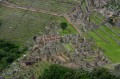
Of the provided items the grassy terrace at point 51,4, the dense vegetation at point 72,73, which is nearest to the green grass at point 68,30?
the grassy terrace at point 51,4

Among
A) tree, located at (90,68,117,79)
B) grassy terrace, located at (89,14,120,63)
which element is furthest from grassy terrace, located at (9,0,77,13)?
tree, located at (90,68,117,79)

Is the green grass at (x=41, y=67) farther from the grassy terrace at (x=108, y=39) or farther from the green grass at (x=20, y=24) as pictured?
the green grass at (x=20, y=24)

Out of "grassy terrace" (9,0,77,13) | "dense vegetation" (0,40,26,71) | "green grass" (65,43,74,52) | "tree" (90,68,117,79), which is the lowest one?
"dense vegetation" (0,40,26,71)

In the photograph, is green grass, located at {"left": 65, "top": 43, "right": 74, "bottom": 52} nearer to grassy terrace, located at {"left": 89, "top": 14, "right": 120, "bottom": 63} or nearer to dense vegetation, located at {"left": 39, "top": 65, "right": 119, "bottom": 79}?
grassy terrace, located at {"left": 89, "top": 14, "right": 120, "bottom": 63}

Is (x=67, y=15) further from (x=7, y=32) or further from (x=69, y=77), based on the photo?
(x=69, y=77)

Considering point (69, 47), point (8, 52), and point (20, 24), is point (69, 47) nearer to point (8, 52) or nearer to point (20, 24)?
point (8, 52)

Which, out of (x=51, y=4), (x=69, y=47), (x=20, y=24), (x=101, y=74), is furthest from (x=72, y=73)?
(x=51, y=4)

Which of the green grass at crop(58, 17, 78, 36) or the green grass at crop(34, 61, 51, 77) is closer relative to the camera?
the green grass at crop(34, 61, 51, 77)
